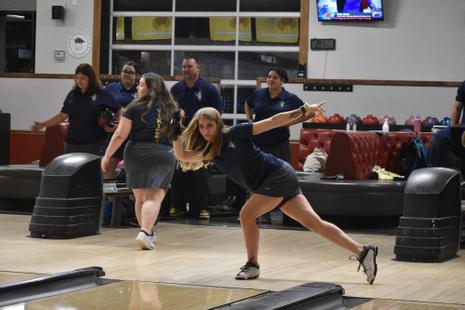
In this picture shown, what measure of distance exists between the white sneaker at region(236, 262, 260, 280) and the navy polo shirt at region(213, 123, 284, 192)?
1.94 ft

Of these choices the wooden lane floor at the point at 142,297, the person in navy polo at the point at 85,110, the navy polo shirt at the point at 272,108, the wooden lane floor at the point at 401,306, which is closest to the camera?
the wooden lane floor at the point at 142,297

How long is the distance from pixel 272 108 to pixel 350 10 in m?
5.53

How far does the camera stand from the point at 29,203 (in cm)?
1328

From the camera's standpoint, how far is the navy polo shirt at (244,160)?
747 cm

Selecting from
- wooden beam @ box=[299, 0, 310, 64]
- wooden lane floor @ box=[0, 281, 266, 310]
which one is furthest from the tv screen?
wooden lane floor @ box=[0, 281, 266, 310]

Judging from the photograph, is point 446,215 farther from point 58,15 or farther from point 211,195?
point 58,15

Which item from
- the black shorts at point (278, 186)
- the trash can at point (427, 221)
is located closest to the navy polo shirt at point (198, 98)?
the trash can at point (427, 221)

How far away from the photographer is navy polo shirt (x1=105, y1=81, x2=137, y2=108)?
39.2 feet

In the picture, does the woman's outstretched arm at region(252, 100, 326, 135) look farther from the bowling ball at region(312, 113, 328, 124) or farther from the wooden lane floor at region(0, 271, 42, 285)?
the bowling ball at region(312, 113, 328, 124)

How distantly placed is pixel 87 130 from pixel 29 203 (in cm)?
249

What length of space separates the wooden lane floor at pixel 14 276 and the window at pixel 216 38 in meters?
9.84

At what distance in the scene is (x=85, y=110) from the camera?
11.1 metres

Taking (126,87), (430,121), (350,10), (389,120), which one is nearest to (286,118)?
(126,87)

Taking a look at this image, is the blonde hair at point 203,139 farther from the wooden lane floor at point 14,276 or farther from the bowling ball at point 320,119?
the bowling ball at point 320,119
